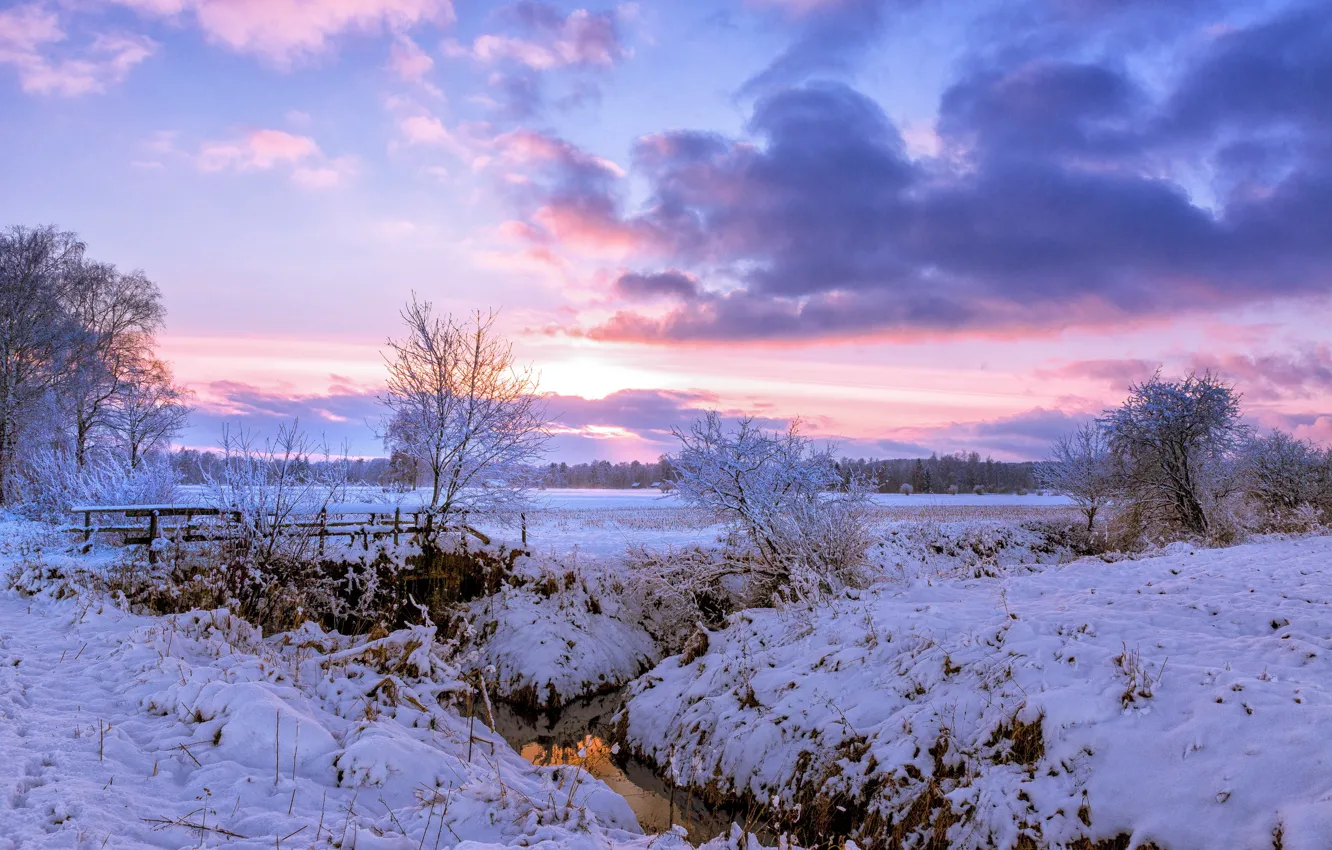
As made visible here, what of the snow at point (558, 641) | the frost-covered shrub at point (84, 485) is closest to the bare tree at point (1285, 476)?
the snow at point (558, 641)

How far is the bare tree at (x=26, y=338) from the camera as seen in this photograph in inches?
983

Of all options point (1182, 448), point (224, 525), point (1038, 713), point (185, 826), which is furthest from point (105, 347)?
point (1182, 448)

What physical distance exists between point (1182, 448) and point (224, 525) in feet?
107

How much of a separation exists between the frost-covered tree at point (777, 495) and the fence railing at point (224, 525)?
257 inches

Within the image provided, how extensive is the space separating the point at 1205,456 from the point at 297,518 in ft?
105

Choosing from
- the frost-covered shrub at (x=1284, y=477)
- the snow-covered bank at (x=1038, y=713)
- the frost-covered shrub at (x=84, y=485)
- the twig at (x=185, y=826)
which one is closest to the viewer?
the twig at (x=185, y=826)

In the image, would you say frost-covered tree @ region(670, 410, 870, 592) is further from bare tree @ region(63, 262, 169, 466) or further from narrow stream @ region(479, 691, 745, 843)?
bare tree @ region(63, 262, 169, 466)

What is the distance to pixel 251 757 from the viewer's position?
5.05 metres

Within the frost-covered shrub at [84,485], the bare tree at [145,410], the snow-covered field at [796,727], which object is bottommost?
the snow-covered field at [796,727]

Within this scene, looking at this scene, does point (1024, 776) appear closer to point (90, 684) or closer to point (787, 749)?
point (787, 749)

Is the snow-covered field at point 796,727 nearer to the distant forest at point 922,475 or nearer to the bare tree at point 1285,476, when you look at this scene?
the bare tree at point 1285,476

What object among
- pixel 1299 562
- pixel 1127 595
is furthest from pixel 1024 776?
pixel 1299 562

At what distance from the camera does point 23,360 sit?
84.7 ft

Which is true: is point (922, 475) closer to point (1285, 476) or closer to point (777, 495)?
point (1285, 476)
